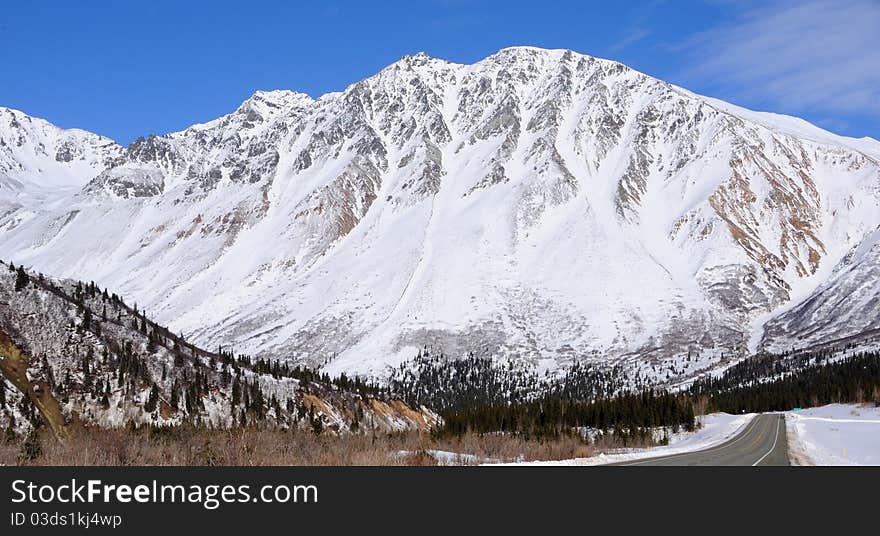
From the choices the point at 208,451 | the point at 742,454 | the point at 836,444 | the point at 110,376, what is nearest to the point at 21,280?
the point at 110,376

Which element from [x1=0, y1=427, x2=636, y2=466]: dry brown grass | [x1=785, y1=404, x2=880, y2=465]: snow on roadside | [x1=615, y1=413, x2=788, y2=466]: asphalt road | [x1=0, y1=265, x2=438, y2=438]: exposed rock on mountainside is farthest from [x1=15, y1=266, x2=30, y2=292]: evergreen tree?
[x1=785, y1=404, x2=880, y2=465]: snow on roadside

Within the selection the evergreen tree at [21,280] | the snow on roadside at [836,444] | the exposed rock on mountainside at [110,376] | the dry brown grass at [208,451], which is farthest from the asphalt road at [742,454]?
the evergreen tree at [21,280]

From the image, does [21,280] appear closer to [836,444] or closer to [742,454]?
[742,454]

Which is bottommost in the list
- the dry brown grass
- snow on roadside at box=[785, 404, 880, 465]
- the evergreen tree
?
snow on roadside at box=[785, 404, 880, 465]

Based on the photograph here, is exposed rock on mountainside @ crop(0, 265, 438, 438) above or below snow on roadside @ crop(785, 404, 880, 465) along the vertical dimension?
above

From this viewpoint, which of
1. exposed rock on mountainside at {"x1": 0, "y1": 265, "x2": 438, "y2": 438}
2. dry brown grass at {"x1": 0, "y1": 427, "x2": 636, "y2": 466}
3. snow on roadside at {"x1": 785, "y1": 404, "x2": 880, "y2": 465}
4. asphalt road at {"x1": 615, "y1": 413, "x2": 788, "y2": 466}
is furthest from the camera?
exposed rock on mountainside at {"x1": 0, "y1": 265, "x2": 438, "y2": 438}

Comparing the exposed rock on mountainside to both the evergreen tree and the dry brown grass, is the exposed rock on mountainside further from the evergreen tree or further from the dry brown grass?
the dry brown grass

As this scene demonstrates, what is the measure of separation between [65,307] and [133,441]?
60210 mm

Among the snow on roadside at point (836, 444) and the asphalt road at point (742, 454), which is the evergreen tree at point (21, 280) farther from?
the snow on roadside at point (836, 444)

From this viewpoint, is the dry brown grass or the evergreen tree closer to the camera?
the dry brown grass

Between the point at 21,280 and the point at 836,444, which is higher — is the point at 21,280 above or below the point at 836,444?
above
